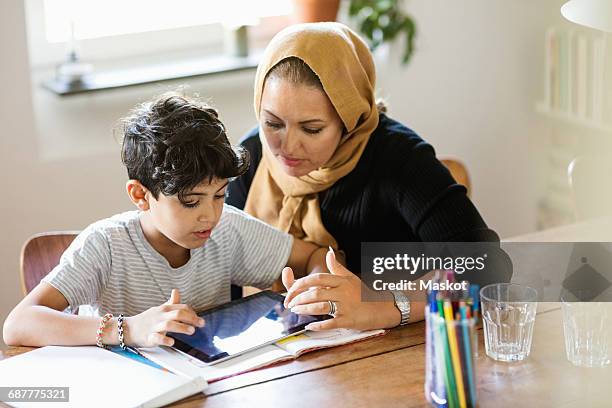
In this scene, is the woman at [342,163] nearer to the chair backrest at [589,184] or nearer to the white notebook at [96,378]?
the white notebook at [96,378]

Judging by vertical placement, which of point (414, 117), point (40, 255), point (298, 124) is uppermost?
point (298, 124)

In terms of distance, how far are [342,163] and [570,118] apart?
1.64 m

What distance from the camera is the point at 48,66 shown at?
2910 millimetres

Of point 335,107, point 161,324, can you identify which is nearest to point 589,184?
point 335,107

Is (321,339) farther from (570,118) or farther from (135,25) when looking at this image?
(570,118)

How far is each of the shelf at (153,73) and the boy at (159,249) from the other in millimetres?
1050

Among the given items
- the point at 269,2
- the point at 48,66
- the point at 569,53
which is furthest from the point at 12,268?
the point at 569,53

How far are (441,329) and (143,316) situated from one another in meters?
0.51

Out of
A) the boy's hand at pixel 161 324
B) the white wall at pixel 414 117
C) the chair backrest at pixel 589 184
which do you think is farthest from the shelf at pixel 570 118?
the boy's hand at pixel 161 324

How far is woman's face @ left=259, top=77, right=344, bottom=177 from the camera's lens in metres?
1.88

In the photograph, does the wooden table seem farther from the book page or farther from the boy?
the boy

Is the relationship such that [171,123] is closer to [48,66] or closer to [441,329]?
[441,329]

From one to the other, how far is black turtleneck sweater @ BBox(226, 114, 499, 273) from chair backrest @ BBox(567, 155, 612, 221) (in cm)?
55

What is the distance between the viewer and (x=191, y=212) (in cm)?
171
